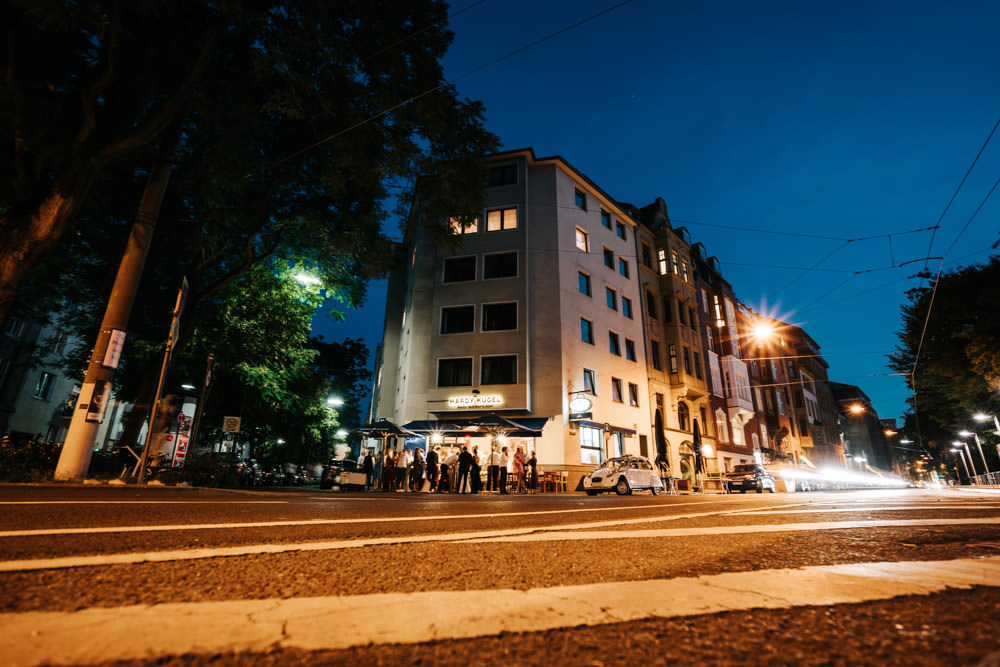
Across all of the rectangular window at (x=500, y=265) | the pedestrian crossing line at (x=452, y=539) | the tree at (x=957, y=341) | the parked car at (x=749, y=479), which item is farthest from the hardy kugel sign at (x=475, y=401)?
the tree at (x=957, y=341)

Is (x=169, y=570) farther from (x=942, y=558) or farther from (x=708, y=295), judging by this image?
(x=708, y=295)

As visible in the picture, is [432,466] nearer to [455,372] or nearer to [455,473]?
[455,473]

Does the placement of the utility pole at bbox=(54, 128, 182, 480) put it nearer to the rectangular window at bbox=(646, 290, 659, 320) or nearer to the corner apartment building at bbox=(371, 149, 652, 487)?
the corner apartment building at bbox=(371, 149, 652, 487)

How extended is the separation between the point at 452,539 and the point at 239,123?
13.4 metres

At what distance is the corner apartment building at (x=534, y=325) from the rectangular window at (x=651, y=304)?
232 cm

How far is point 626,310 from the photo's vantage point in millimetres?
30031

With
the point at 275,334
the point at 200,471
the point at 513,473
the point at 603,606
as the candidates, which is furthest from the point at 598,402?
the point at 603,606

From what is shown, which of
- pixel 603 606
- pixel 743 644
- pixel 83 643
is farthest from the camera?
pixel 603 606

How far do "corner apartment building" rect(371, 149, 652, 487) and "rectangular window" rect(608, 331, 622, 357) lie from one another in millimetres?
71

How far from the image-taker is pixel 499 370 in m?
24.1

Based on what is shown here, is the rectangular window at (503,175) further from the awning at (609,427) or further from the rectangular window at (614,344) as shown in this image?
the awning at (609,427)

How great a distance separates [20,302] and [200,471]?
9751 mm

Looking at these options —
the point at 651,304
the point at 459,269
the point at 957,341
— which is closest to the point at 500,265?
the point at 459,269

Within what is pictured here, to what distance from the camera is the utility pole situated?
915cm
